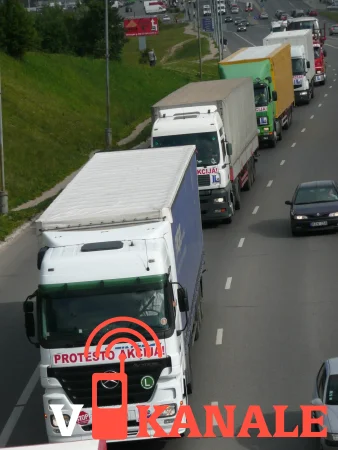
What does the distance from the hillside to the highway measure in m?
10.2

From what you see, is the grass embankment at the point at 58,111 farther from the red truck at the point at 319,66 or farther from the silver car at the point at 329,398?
the silver car at the point at 329,398

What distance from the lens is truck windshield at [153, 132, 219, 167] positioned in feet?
116

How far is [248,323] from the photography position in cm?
2556

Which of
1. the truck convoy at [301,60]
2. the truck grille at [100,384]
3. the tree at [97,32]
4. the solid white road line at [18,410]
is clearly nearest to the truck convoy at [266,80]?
the truck convoy at [301,60]

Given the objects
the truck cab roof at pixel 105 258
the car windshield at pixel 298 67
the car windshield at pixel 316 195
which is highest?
the truck cab roof at pixel 105 258

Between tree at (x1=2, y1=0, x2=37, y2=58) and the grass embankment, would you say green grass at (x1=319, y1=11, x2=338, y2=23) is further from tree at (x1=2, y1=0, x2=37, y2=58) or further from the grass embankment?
tree at (x1=2, y1=0, x2=37, y2=58)

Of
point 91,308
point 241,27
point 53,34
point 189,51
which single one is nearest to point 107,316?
point 91,308

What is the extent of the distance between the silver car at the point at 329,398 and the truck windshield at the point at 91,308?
2481mm

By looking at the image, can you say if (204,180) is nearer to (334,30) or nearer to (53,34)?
(53,34)

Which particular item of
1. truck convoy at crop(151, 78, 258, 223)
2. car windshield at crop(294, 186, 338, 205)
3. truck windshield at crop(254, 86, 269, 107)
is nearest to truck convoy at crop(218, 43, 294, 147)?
truck windshield at crop(254, 86, 269, 107)

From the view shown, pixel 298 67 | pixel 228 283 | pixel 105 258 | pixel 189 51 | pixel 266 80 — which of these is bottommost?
pixel 228 283

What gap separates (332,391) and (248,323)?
8.19 meters

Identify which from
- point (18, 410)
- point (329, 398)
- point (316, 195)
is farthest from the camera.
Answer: point (316, 195)

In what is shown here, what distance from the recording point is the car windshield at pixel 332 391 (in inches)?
678
